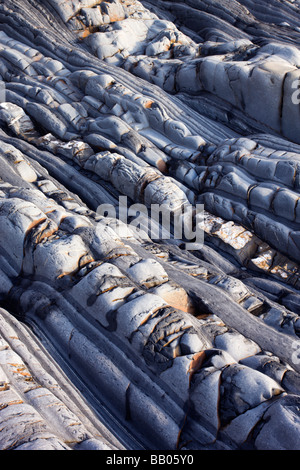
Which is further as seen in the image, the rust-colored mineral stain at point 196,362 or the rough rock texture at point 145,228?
the rust-colored mineral stain at point 196,362

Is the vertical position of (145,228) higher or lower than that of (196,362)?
lower

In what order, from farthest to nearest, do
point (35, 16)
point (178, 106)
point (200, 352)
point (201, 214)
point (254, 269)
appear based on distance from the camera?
point (35, 16), point (178, 106), point (201, 214), point (254, 269), point (200, 352)

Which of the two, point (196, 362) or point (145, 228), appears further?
point (145, 228)

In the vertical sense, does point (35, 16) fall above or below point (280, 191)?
above

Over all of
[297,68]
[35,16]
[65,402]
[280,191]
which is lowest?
[65,402]

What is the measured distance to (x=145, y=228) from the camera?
21.1ft

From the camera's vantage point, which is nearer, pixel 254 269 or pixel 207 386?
pixel 207 386

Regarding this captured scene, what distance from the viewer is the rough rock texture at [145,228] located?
133 inches

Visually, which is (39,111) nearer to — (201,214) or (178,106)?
(178,106)

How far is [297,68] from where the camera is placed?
775 cm

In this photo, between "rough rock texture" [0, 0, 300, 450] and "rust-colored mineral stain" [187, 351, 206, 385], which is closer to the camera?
"rough rock texture" [0, 0, 300, 450]

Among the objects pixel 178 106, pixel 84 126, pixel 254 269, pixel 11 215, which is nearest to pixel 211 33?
pixel 178 106

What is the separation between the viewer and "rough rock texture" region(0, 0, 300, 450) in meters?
3.39

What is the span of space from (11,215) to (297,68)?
6330 mm
